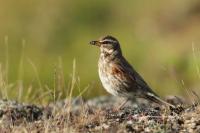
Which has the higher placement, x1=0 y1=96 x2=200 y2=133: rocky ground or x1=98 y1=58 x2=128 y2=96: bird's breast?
x1=98 y1=58 x2=128 y2=96: bird's breast

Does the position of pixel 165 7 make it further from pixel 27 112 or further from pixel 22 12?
pixel 27 112

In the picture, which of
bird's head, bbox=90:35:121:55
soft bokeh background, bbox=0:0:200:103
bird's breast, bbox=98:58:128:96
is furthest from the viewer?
soft bokeh background, bbox=0:0:200:103

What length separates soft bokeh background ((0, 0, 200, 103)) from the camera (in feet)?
91.8

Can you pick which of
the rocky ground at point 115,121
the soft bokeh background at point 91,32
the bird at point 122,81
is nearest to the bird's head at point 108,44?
the bird at point 122,81

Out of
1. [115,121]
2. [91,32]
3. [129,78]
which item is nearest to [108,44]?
[129,78]

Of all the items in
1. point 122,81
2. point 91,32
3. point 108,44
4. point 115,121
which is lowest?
point 115,121

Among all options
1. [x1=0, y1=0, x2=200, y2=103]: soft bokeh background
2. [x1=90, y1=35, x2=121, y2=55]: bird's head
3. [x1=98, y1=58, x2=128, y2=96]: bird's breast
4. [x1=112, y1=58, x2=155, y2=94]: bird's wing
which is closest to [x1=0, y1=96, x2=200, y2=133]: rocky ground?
[x1=98, y1=58, x2=128, y2=96]: bird's breast

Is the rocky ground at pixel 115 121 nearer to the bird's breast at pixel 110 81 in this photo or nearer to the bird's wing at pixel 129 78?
the bird's breast at pixel 110 81

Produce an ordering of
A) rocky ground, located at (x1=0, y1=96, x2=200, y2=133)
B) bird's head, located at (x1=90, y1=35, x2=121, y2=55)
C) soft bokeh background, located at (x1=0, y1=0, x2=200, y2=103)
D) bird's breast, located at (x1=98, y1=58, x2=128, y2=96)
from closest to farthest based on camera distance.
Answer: rocky ground, located at (x1=0, y1=96, x2=200, y2=133) → bird's breast, located at (x1=98, y1=58, x2=128, y2=96) → bird's head, located at (x1=90, y1=35, x2=121, y2=55) → soft bokeh background, located at (x1=0, y1=0, x2=200, y2=103)

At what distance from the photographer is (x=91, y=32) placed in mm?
31250

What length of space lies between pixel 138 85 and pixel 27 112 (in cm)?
184

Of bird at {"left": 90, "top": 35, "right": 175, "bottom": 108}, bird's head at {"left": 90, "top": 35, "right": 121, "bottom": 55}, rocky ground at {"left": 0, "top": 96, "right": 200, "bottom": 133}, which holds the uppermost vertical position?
bird's head at {"left": 90, "top": 35, "right": 121, "bottom": 55}

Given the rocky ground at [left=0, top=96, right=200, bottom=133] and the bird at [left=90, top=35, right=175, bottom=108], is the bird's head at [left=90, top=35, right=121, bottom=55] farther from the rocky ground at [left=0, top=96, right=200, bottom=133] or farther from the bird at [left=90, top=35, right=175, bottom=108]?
the rocky ground at [left=0, top=96, right=200, bottom=133]

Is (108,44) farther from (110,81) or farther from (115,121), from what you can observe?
(115,121)
